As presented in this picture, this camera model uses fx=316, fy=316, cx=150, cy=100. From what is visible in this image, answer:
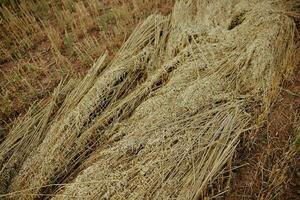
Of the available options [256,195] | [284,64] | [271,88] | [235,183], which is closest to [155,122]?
[235,183]

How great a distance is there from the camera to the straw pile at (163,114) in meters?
1.82

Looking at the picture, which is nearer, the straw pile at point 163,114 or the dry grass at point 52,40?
the straw pile at point 163,114

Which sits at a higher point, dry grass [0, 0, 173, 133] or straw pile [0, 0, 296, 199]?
dry grass [0, 0, 173, 133]

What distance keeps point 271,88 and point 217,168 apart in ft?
2.47

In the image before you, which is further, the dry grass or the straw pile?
the dry grass

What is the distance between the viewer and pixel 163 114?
6.63 feet

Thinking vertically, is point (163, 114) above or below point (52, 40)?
below

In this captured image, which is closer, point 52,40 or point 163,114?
point 163,114

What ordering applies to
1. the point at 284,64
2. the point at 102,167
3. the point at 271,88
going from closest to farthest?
the point at 102,167
the point at 271,88
the point at 284,64

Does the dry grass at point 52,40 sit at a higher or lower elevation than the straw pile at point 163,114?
higher

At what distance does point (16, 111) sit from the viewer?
280cm

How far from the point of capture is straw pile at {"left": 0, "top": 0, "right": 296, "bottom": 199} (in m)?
1.82

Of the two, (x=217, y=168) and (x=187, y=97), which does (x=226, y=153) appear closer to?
(x=217, y=168)

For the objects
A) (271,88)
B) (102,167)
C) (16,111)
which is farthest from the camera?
(16,111)
